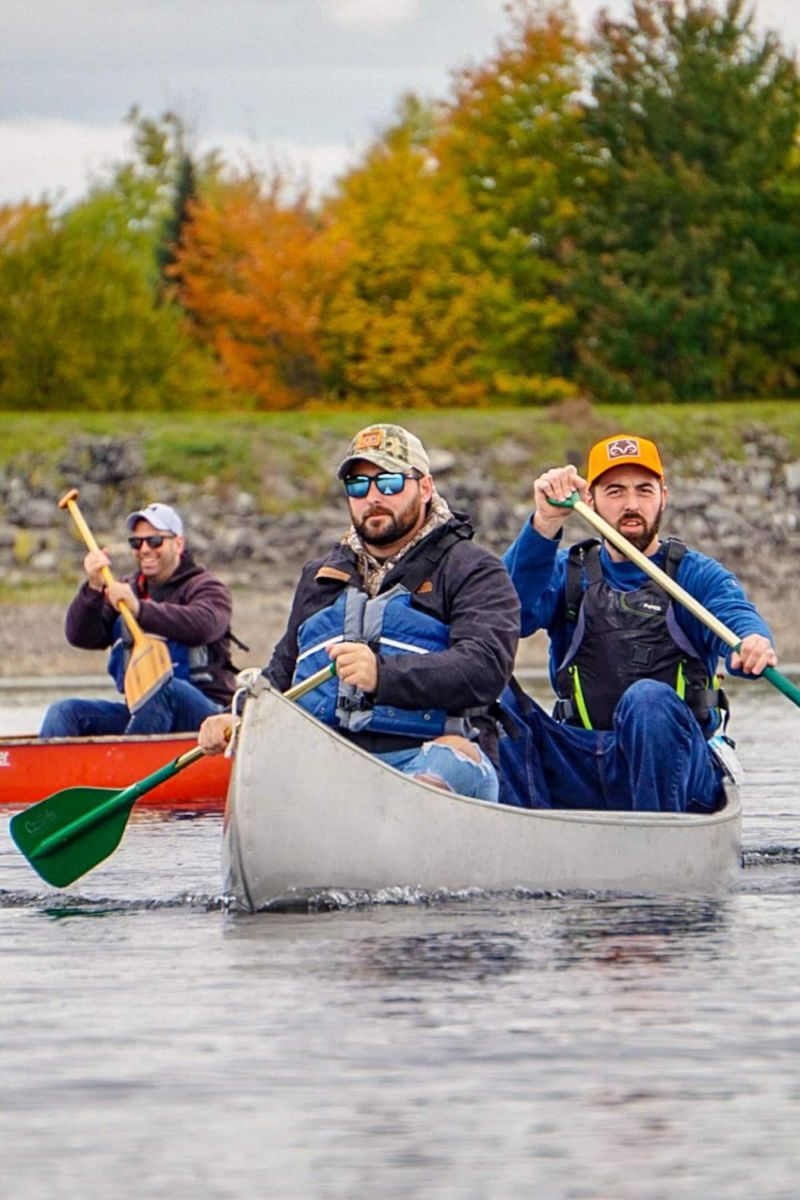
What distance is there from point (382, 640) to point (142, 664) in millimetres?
4375

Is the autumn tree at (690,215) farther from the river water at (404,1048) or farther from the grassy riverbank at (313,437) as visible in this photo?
the river water at (404,1048)

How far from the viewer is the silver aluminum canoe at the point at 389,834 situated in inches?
297

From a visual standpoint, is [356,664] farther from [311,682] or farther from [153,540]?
[153,540]

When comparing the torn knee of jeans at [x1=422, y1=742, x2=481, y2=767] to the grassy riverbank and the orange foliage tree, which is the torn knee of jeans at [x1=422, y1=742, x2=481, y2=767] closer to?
the grassy riverbank

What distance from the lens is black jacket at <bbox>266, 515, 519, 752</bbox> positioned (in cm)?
765

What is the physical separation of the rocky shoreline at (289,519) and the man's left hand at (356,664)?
2222 cm

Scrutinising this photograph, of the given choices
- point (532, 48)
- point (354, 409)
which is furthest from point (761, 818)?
point (532, 48)

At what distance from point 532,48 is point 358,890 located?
122 ft

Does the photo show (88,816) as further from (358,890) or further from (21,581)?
(21,581)

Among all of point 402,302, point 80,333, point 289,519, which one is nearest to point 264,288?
point 402,302

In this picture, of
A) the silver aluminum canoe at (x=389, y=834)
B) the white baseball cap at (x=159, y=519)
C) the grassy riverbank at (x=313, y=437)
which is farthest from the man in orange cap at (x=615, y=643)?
the grassy riverbank at (x=313, y=437)

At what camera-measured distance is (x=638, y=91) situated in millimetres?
43719

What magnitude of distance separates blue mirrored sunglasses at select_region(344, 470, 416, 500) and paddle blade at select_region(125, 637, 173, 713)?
166 inches

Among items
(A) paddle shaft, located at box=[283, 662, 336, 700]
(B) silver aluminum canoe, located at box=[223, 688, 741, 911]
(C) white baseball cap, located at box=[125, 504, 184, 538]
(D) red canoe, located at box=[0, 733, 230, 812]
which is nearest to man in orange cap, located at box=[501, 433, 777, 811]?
(B) silver aluminum canoe, located at box=[223, 688, 741, 911]
